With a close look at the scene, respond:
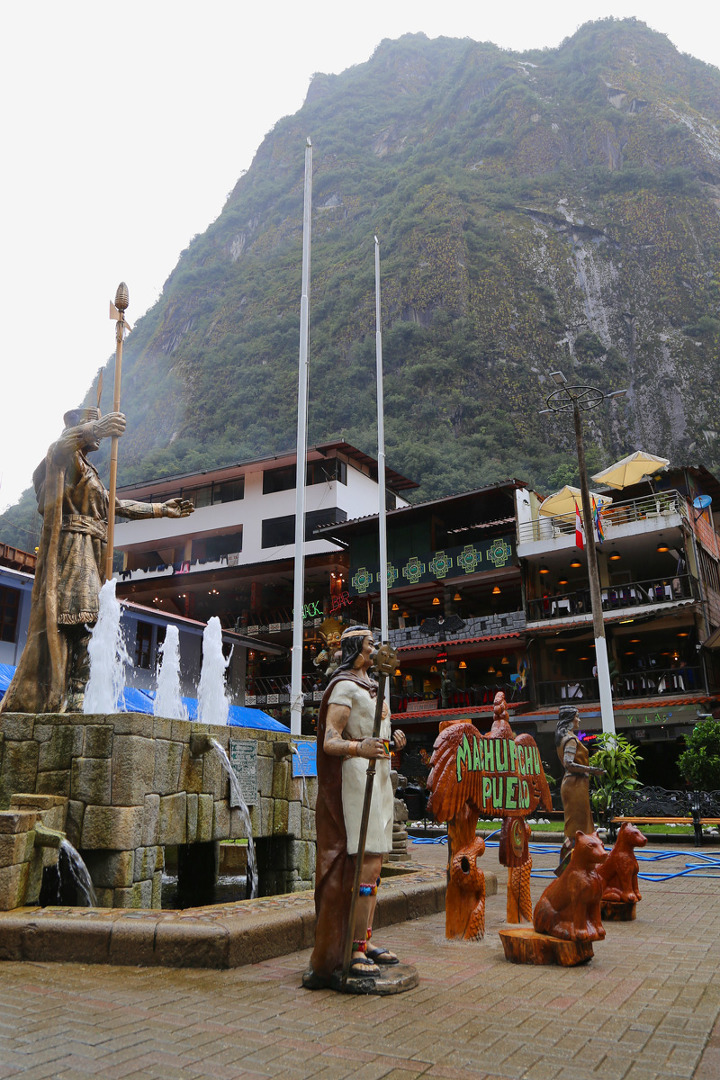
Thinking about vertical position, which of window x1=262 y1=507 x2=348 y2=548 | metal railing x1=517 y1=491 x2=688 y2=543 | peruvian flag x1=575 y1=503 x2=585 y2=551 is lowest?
peruvian flag x1=575 y1=503 x2=585 y2=551

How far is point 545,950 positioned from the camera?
4727mm

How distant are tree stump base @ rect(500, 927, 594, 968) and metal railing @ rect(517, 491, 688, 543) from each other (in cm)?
2210

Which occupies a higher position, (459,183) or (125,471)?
(459,183)

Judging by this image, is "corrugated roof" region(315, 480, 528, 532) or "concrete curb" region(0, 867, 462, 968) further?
"corrugated roof" region(315, 480, 528, 532)

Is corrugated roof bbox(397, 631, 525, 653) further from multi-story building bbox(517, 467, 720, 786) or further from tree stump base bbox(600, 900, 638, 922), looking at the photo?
tree stump base bbox(600, 900, 638, 922)

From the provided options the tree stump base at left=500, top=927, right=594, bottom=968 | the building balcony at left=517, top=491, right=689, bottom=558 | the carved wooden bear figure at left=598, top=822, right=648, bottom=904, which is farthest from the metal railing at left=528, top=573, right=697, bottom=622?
the tree stump base at left=500, top=927, right=594, bottom=968

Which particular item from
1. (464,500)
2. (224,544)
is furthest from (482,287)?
(464,500)

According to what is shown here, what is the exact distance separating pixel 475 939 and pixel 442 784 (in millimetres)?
1068

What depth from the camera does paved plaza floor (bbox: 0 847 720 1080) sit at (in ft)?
9.37

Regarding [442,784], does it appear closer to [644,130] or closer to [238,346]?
[238,346]

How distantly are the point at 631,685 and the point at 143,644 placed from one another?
52.7 feet

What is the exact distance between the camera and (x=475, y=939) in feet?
18.0

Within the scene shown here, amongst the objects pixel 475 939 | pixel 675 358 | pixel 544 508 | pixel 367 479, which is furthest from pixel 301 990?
pixel 675 358

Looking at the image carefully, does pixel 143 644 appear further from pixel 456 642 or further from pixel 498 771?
pixel 498 771
